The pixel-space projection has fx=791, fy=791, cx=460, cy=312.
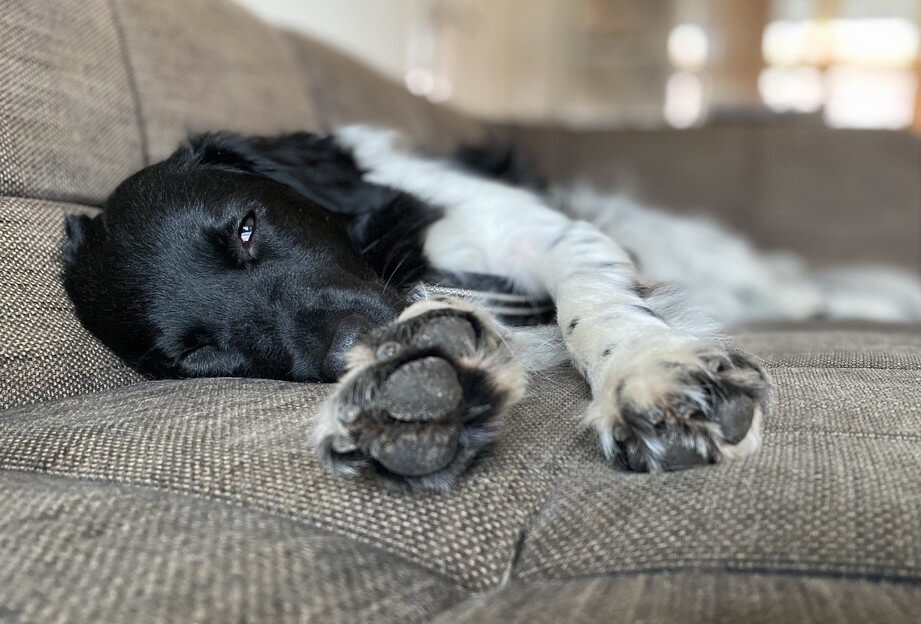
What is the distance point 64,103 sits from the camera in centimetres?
179

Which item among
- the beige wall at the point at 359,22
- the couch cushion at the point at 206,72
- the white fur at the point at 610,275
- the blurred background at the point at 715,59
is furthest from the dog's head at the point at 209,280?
the blurred background at the point at 715,59

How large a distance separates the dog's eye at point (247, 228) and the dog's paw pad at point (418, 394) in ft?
2.44

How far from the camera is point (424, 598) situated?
0.76 meters

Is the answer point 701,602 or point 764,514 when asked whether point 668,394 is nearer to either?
point 764,514

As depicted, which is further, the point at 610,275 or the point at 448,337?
the point at 610,275

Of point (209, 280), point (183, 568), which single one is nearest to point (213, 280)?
point (209, 280)

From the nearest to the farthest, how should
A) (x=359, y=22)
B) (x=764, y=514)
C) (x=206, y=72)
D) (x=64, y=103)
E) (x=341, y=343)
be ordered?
(x=764, y=514)
(x=341, y=343)
(x=64, y=103)
(x=206, y=72)
(x=359, y=22)

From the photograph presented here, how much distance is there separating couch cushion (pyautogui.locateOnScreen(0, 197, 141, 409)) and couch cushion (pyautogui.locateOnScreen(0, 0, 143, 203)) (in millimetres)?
102

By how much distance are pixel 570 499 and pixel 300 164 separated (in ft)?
3.90

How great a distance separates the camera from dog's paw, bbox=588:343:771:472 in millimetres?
989

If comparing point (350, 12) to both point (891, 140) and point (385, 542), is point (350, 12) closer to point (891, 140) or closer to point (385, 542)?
point (891, 140)

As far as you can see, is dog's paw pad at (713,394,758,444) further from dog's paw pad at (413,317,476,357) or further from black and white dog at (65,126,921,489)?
dog's paw pad at (413,317,476,357)

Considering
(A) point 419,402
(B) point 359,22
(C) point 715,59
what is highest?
(B) point 359,22

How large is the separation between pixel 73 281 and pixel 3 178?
27cm
